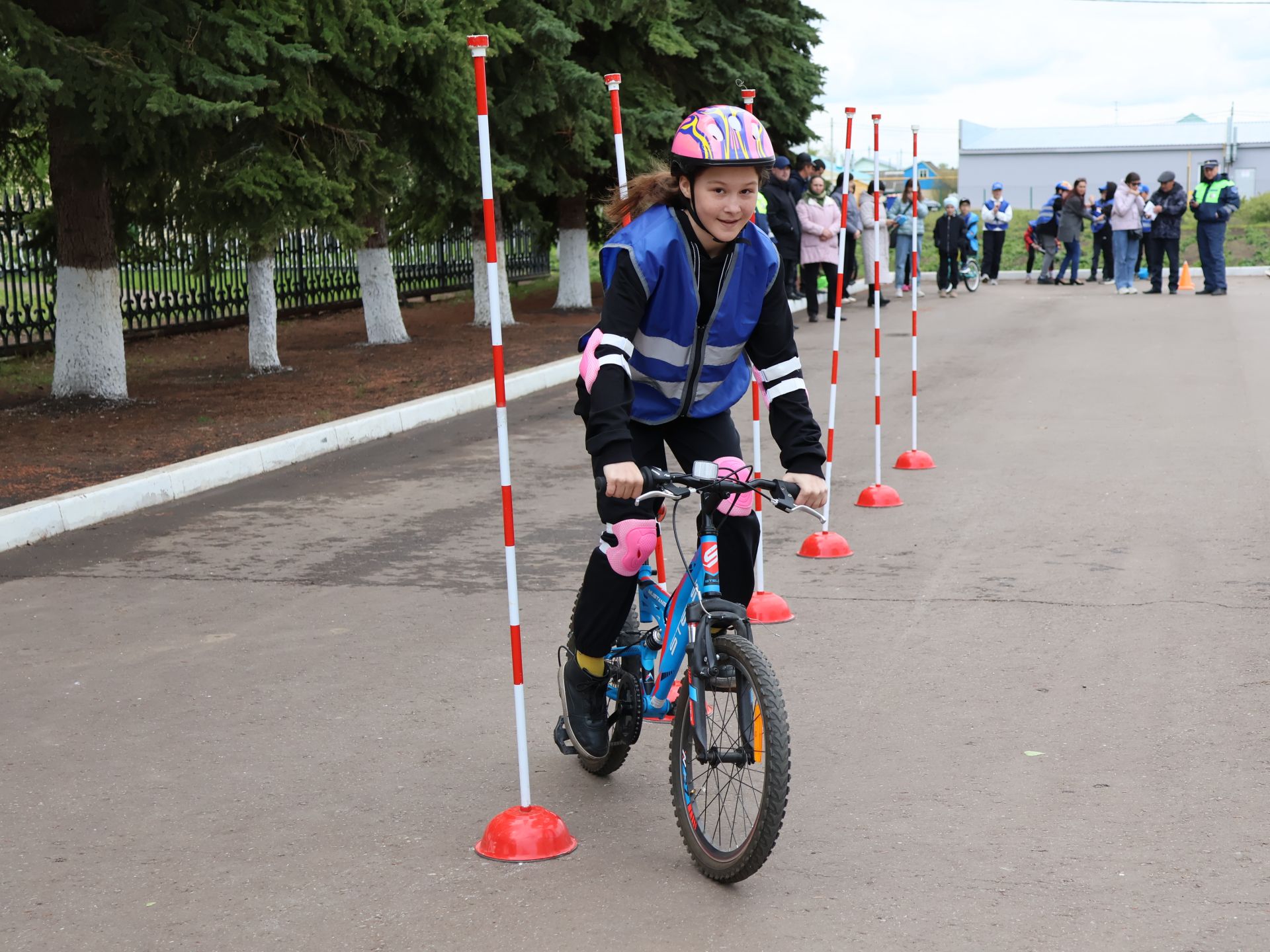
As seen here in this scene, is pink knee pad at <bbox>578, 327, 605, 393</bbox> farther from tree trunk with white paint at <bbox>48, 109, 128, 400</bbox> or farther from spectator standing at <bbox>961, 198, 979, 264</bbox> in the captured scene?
spectator standing at <bbox>961, 198, 979, 264</bbox>

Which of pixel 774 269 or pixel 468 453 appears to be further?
pixel 468 453

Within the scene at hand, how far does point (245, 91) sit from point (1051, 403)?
7046mm

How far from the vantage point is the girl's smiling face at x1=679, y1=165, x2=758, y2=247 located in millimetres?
4027

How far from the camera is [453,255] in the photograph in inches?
1077

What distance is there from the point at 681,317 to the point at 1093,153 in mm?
73883

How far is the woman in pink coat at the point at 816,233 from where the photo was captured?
21859 mm

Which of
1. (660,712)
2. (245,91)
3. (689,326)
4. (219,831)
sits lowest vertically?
(219,831)

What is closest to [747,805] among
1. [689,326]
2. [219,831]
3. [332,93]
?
[689,326]

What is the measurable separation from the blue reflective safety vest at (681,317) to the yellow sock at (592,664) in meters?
0.75

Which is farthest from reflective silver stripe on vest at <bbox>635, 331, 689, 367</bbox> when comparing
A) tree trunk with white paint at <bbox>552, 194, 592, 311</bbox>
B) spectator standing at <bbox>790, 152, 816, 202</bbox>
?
tree trunk with white paint at <bbox>552, 194, 592, 311</bbox>

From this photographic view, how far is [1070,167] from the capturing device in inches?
2884

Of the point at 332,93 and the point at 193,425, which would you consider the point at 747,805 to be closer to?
the point at 193,425

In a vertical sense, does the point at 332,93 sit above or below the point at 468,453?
above

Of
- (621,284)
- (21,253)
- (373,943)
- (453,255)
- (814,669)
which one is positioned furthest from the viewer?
(453,255)
